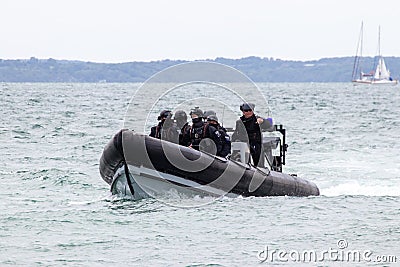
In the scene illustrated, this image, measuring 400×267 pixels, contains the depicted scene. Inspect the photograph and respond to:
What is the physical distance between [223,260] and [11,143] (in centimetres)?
1415

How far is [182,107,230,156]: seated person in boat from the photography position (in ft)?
35.6

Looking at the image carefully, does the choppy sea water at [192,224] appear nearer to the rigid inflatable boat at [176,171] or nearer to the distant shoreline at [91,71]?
the rigid inflatable boat at [176,171]

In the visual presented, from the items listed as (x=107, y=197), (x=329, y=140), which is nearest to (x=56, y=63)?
(x=329, y=140)

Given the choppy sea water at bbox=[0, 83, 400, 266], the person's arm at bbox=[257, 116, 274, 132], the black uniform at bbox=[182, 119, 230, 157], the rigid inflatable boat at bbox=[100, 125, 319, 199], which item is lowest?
the choppy sea water at bbox=[0, 83, 400, 266]

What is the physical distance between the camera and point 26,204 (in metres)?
11.3

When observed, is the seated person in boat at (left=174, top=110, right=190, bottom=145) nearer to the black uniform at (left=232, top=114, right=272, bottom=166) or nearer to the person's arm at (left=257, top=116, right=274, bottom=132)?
the black uniform at (left=232, top=114, right=272, bottom=166)

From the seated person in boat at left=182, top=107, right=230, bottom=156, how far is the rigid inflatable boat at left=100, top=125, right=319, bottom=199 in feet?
0.77

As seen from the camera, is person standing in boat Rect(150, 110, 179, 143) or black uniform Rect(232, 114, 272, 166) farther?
black uniform Rect(232, 114, 272, 166)

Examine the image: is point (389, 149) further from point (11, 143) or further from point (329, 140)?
point (11, 143)

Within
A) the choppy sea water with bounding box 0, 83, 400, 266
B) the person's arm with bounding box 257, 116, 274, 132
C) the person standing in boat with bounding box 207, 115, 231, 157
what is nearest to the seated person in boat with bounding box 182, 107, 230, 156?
the person standing in boat with bounding box 207, 115, 231, 157

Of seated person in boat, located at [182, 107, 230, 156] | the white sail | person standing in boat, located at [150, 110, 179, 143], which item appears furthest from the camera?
the white sail

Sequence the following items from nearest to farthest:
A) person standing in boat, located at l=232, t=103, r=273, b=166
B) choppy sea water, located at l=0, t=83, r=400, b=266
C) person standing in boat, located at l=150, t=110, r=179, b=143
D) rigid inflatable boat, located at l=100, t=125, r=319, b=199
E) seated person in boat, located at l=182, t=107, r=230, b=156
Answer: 1. choppy sea water, located at l=0, t=83, r=400, b=266
2. rigid inflatable boat, located at l=100, t=125, r=319, b=199
3. seated person in boat, located at l=182, t=107, r=230, b=156
4. person standing in boat, located at l=150, t=110, r=179, b=143
5. person standing in boat, located at l=232, t=103, r=273, b=166

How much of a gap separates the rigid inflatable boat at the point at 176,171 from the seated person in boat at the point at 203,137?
0.23m

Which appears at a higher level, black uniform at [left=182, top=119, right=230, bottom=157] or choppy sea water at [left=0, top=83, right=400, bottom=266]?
black uniform at [left=182, top=119, right=230, bottom=157]
